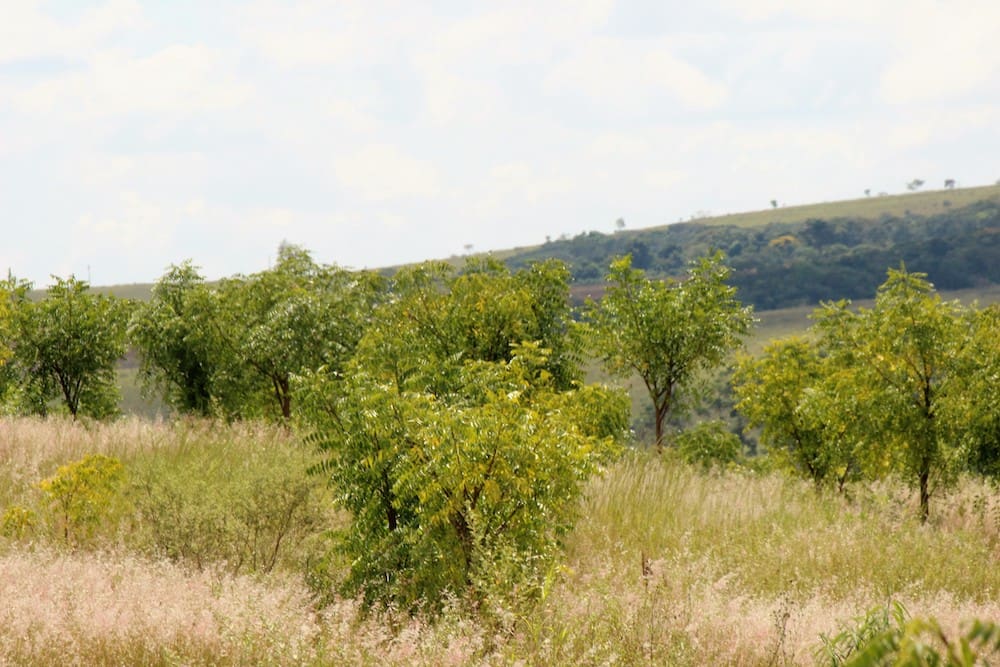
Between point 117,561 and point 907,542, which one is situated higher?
point 117,561

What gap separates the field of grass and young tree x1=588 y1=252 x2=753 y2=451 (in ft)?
25.4

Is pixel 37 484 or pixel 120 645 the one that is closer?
pixel 120 645

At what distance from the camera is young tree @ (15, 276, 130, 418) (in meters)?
31.6

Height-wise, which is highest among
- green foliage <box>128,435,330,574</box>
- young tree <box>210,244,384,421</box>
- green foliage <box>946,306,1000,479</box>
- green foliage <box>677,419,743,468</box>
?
young tree <box>210,244,384,421</box>

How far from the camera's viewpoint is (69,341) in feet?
105

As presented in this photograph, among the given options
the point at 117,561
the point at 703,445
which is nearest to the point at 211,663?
the point at 117,561

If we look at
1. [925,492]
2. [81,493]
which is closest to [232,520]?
[81,493]

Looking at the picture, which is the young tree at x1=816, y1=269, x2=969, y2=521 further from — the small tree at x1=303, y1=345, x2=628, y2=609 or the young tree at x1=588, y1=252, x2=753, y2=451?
the small tree at x1=303, y1=345, x2=628, y2=609

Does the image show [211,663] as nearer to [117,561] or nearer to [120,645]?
[120,645]

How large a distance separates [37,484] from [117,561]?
3.28 metres

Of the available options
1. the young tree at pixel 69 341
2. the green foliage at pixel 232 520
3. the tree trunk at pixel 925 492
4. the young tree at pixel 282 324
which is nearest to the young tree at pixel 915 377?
the tree trunk at pixel 925 492

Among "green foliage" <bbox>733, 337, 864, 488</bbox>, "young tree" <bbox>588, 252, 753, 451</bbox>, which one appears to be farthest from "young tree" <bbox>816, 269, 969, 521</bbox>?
"green foliage" <bbox>733, 337, 864, 488</bbox>

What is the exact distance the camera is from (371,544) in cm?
826

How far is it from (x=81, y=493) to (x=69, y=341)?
24022 mm
